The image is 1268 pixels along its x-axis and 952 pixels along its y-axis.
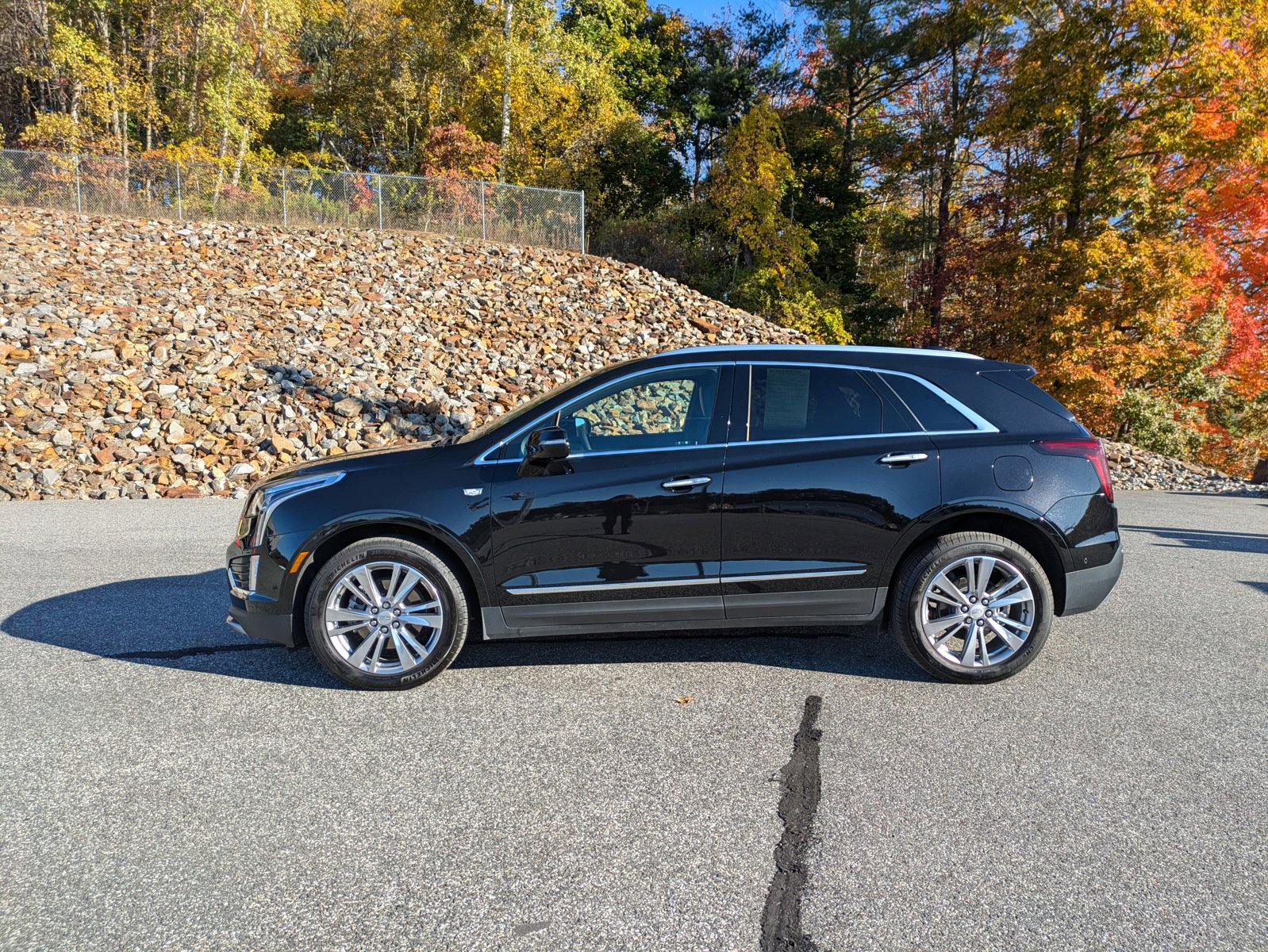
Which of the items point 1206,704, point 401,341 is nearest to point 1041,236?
point 401,341

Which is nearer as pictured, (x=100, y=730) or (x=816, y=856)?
(x=816, y=856)

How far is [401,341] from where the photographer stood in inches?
653

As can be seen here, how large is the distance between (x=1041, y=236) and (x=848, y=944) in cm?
2409

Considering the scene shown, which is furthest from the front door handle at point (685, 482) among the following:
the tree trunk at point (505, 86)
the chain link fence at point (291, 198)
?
the tree trunk at point (505, 86)

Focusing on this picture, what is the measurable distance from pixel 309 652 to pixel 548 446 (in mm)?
2064

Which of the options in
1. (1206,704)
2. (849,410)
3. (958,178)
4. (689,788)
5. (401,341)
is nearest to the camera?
(689,788)

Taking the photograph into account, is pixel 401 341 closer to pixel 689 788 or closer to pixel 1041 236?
pixel 689 788

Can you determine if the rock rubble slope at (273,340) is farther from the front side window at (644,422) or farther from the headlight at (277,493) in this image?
the front side window at (644,422)

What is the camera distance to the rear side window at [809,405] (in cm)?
464

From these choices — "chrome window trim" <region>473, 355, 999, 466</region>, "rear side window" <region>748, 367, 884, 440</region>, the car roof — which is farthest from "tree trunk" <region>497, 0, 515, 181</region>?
"rear side window" <region>748, 367, 884, 440</region>

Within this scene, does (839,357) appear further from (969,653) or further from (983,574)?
(969,653)

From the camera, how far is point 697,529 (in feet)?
14.7

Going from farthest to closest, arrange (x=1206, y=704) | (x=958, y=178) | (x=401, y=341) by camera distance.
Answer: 1. (x=958, y=178)
2. (x=401, y=341)
3. (x=1206, y=704)

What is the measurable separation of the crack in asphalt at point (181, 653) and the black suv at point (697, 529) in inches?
23.9
